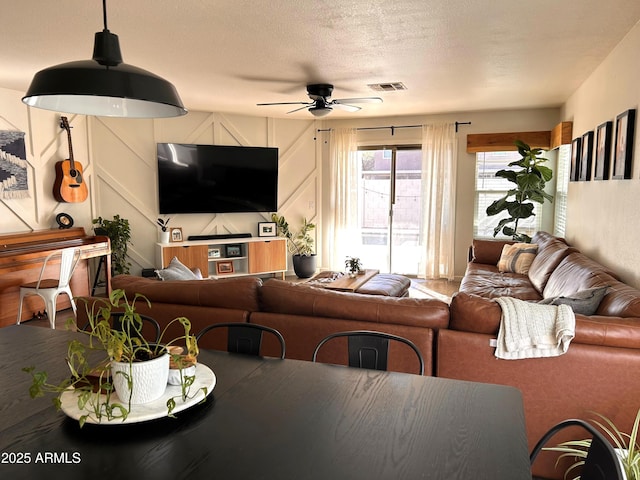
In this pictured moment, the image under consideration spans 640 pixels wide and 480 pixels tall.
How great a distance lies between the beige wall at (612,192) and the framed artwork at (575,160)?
0.10 metres

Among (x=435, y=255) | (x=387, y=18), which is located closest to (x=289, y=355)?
(x=387, y=18)

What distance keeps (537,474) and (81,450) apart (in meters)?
2.04

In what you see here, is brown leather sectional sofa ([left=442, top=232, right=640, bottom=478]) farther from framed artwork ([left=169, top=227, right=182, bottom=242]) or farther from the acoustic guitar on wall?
→ framed artwork ([left=169, top=227, right=182, bottom=242])

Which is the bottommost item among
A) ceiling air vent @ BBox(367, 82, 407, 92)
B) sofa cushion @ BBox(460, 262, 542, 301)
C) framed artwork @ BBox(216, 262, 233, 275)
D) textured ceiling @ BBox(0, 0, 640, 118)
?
framed artwork @ BBox(216, 262, 233, 275)

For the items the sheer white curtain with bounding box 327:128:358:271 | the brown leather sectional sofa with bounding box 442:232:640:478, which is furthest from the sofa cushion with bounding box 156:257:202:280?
the sheer white curtain with bounding box 327:128:358:271

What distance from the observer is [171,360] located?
1.49 metres

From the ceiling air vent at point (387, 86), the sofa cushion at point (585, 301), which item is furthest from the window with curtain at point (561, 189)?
the sofa cushion at point (585, 301)

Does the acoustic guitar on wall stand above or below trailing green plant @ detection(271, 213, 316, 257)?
above

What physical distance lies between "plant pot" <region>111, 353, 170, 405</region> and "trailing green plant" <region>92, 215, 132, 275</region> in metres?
5.09

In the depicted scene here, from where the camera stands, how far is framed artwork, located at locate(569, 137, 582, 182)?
4.82 m

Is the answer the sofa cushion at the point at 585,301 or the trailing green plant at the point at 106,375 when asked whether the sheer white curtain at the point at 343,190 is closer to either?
the sofa cushion at the point at 585,301

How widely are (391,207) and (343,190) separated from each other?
81 centimetres

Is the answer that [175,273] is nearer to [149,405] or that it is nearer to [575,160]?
[149,405]

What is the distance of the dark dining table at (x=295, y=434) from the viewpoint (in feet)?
3.53
